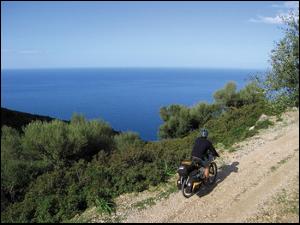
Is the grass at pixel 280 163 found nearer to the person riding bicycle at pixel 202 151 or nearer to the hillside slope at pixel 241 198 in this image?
the hillside slope at pixel 241 198

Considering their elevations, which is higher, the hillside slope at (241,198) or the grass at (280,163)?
the grass at (280,163)

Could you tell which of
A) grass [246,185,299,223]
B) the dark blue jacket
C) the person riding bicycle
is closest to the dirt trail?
grass [246,185,299,223]

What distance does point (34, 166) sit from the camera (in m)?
16.9

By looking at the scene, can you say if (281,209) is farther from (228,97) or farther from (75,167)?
(228,97)

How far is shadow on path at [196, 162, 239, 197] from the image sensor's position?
44.0ft

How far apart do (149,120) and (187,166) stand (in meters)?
122

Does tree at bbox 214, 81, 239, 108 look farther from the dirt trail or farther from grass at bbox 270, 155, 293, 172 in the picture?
grass at bbox 270, 155, 293, 172

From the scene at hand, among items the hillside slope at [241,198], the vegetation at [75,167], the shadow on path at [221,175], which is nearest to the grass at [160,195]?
the hillside slope at [241,198]

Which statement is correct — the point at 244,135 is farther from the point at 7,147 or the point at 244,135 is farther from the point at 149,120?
the point at 149,120

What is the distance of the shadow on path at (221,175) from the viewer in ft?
44.0

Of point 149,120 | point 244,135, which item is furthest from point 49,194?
point 149,120

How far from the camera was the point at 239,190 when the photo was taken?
13.1m

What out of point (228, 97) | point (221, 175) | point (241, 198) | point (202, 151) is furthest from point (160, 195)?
point (228, 97)

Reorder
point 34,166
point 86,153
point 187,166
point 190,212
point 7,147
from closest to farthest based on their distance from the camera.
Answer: point 190,212 → point 187,166 → point 7,147 → point 34,166 → point 86,153
